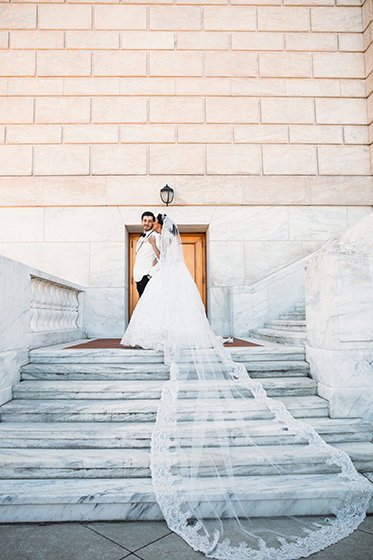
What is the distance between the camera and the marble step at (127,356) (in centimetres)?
423

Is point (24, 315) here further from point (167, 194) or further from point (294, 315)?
point (294, 315)

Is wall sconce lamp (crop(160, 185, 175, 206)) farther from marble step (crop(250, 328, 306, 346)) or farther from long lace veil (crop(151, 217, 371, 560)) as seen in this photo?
long lace veil (crop(151, 217, 371, 560))

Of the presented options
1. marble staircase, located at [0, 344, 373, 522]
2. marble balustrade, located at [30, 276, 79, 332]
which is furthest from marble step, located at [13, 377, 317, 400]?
marble balustrade, located at [30, 276, 79, 332]

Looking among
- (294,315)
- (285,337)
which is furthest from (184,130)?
(285,337)

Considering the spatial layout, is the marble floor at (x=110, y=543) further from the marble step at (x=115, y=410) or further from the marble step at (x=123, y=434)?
the marble step at (x=115, y=410)

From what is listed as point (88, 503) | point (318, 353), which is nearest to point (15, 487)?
point (88, 503)

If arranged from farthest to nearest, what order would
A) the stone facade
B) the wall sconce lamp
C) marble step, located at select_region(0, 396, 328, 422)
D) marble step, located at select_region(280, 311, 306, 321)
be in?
the stone facade, the wall sconce lamp, marble step, located at select_region(280, 311, 306, 321), marble step, located at select_region(0, 396, 328, 422)

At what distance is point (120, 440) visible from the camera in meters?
3.17

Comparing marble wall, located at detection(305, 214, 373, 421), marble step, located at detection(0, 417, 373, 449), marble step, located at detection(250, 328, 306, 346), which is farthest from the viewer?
marble step, located at detection(250, 328, 306, 346)

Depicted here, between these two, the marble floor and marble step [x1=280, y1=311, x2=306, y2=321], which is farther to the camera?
marble step [x1=280, y1=311, x2=306, y2=321]

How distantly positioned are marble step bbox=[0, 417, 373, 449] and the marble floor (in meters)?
0.69

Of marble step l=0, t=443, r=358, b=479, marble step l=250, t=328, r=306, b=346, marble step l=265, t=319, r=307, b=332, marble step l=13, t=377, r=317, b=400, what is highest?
marble step l=265, t=319, r=307, b=332

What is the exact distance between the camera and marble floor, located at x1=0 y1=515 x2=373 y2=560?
84.0 inches

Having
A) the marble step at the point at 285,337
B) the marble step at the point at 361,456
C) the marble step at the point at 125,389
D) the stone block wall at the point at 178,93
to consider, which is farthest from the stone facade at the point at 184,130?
the marble step at the point at 361,456
